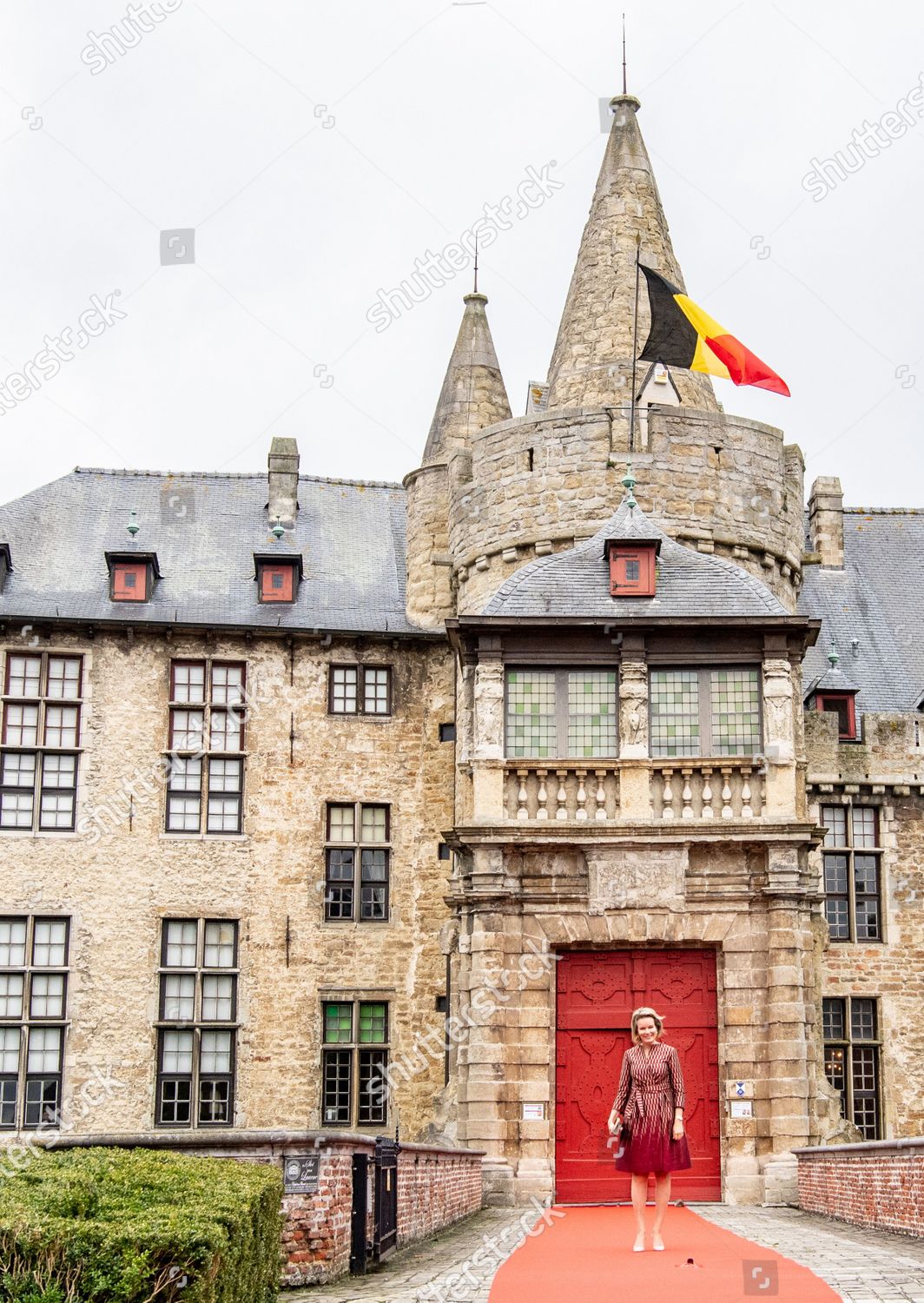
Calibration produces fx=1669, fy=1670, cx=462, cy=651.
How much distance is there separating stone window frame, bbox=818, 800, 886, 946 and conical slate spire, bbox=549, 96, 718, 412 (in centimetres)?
656

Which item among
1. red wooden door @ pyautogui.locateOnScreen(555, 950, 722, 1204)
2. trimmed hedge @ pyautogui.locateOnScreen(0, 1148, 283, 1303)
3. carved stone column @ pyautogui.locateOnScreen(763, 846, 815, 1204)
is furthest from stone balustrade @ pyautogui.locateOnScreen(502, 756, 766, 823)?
trimmed hedge @ pyautogui.locateOnScreen(0, 1148, 283, 1303)

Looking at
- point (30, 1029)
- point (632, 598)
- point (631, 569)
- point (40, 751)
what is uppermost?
point (631, 569)

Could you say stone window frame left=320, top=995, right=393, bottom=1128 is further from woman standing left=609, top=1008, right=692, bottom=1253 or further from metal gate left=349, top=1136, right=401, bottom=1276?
woman standing left=609, top=1008, right=692, bottom=1253

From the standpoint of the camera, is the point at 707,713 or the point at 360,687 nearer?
the point at 707,713

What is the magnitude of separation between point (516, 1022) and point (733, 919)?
2599 millimetres

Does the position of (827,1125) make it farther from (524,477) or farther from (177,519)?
(177,519)

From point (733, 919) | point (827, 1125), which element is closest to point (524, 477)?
point (733, 919)

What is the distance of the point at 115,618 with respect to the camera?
79.8 feet

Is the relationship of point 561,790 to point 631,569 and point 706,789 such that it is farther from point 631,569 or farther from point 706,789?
point 631,569

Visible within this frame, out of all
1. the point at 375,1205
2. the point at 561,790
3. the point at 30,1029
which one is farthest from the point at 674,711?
the point at 30,1029

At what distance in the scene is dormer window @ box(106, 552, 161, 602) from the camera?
81.3ft

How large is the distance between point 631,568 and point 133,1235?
44.6 ft

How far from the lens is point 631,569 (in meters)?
19.6

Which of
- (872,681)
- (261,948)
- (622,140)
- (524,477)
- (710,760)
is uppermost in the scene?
(622,140)
